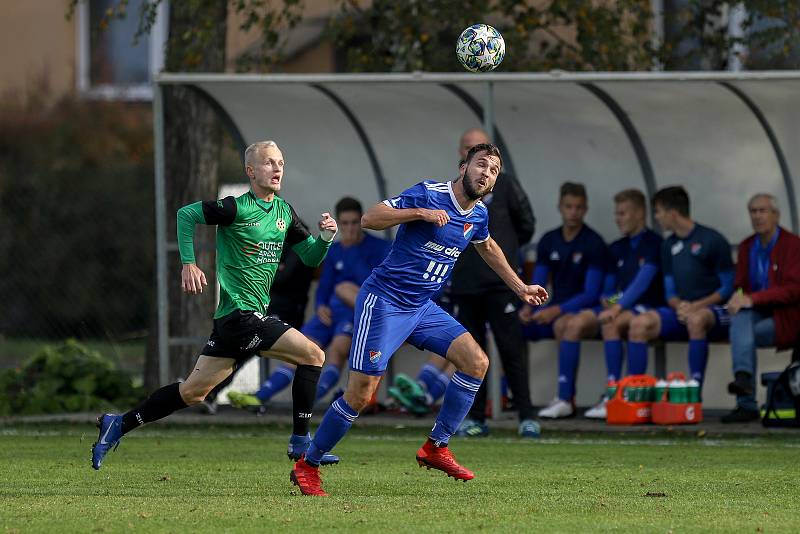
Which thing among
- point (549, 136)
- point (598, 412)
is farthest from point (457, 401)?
point (549, 136)

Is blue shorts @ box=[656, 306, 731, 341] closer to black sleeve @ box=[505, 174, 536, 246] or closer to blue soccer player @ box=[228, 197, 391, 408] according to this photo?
black sleeve @ box=[505, 174, 536, 246]

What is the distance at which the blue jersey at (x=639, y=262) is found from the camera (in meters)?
13.0

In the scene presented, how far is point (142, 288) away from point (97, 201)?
1.37m

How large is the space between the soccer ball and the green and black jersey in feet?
8.02

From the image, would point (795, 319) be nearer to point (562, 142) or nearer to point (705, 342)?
point (705, 342)

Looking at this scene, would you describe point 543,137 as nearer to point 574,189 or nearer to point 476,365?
point 574,189

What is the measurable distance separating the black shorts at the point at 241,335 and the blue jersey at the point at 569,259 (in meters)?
4.80

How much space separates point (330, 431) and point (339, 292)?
528cm

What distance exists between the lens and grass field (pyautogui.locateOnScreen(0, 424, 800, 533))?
715 cm

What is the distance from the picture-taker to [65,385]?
14.1 meters

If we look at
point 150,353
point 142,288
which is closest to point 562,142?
point 150,353

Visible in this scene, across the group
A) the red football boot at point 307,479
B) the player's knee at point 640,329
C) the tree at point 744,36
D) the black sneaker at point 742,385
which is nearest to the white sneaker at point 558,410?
the player's knee at point 640,329

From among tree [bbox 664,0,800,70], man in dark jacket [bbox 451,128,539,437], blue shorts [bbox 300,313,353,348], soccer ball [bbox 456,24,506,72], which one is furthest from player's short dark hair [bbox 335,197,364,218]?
tree [bbox 664,0,800,70]

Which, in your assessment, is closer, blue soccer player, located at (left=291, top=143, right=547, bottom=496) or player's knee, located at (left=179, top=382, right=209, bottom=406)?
blue soccer player, located at (left=291, top=143, right=547, bottom=496)
